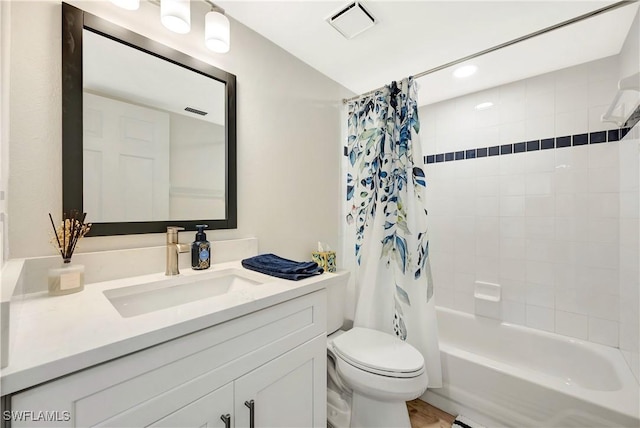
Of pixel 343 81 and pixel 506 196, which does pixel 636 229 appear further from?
pixel 343 81

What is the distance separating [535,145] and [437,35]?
1.16 metres

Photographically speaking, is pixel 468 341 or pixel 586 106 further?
pixel 468 341

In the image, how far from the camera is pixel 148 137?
115 centimetres

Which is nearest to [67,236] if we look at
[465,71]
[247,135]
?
[247,135]

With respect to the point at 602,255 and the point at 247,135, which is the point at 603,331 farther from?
the point at 247,135

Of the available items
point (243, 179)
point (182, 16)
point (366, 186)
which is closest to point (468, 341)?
point (366, 186)

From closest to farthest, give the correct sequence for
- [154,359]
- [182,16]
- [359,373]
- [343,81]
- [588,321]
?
[154,359]
[182,16]
[359,373]
[588,321]
[343,81]

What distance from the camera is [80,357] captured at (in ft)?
1.66

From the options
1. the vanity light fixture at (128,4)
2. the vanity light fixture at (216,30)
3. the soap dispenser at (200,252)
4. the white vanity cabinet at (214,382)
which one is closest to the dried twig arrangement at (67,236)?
the soap dispenser at (200,252)

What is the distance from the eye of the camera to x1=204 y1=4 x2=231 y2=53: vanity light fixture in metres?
1.24

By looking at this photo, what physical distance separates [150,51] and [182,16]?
0.66 ft

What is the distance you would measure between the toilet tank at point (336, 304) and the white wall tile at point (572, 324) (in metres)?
1.53

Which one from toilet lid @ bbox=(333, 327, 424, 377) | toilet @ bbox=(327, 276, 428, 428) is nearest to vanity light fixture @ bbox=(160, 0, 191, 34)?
toilet @ bbox=(327, 276, 428, 428)

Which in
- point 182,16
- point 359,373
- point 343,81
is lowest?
point 359,373
